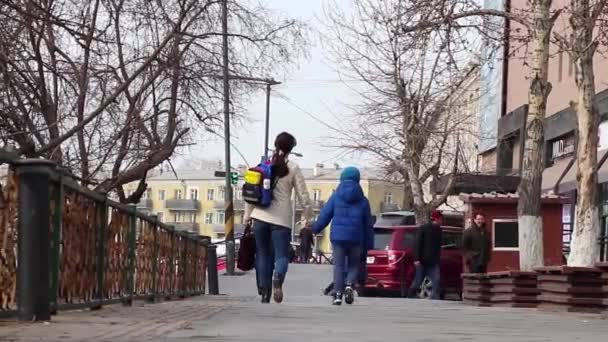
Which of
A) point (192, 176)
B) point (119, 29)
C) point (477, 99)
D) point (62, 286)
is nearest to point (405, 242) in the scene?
point (119, 29)

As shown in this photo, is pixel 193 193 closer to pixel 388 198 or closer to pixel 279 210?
pixel 388 198

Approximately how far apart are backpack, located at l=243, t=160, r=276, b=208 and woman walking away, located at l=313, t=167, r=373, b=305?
1242 millimetres

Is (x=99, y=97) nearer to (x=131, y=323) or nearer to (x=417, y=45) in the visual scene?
(x=417, y=45)

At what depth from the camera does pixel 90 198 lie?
9547 millimetres

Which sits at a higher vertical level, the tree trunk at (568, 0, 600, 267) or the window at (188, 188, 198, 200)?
the window at (188, 188, 198, 200)

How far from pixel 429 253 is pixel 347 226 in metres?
9.42

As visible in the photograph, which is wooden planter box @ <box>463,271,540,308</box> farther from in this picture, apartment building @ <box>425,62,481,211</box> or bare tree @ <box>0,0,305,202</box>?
apartment building @ <box>425,62,481,211</box>

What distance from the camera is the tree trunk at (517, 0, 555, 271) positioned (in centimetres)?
1777

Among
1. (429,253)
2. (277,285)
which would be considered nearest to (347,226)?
(277,285)

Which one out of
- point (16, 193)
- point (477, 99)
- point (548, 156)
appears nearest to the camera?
point (16, 193)

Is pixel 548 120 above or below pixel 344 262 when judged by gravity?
above

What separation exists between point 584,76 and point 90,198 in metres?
8.83

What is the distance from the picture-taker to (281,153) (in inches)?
491

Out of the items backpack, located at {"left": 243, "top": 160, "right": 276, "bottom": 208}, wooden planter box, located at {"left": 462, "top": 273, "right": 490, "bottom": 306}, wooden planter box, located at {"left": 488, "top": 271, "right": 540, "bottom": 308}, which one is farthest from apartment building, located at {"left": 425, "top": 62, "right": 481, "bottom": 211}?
backpack, located at {"left": 243, "top": 160, "right": 276, "bottom": 208}
